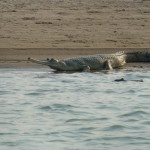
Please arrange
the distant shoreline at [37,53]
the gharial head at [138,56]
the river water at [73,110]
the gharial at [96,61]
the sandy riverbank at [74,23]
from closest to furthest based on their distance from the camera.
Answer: the river water at [73,110] < the gharial at [96,61] < the distant shoreline at [37,53] < the gharial head at [138,56] < the sandy riverbank at [74,23]

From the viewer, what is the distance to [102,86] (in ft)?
40.9

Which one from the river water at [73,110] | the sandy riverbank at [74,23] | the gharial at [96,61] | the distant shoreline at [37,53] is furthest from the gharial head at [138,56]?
the sandy riverbank at [74,23]

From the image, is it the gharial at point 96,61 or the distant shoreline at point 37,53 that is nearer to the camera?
the gharial at point 96,61

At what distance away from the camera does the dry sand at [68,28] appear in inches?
634

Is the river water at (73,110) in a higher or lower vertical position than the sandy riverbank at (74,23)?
lower

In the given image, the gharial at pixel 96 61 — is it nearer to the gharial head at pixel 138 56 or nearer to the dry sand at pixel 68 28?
the gharial head at pixel 138 56

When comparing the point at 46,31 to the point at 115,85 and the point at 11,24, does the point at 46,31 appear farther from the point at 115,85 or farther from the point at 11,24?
the point at 115,85

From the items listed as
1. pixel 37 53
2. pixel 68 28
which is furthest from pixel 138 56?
pixel 68 28

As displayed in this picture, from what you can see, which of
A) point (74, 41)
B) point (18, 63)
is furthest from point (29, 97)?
point (74, 41)

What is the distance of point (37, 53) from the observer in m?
15.8

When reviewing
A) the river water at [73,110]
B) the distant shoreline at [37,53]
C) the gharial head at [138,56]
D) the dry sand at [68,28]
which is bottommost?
the river water at [73,110]

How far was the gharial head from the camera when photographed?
15.3m

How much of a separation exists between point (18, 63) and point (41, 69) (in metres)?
0.71

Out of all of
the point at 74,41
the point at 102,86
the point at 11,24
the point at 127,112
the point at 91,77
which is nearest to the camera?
the point at 127,112
